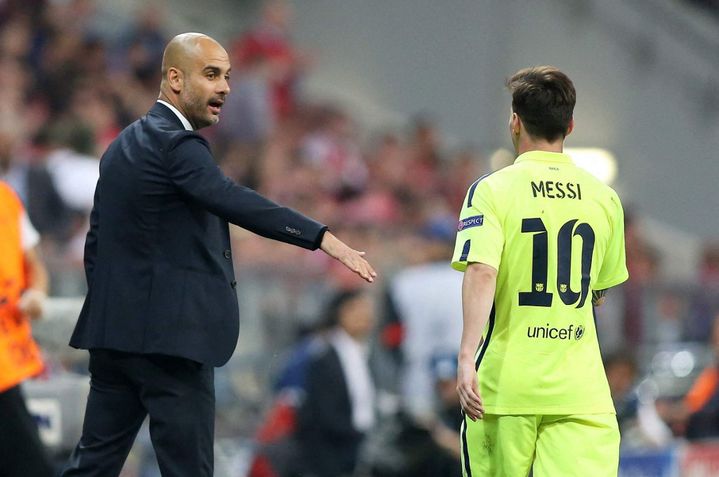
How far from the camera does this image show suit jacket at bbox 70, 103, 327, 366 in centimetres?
530

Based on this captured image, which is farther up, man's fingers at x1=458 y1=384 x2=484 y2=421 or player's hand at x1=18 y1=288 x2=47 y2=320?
player's hand at x1=18 y1=288 x2=47 y2=320

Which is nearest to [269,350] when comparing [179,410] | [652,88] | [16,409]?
[16,409]

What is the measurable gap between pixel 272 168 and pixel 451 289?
4.19 meters

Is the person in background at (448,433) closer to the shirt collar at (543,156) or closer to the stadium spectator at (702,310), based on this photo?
the stadium spectator at (702,310)

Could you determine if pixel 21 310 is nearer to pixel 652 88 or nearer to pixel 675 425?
pixel 675 425

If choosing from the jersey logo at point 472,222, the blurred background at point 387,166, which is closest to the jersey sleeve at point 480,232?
the jersey logo at point 472,222

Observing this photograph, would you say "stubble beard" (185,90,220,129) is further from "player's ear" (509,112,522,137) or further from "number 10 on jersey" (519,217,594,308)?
"number 10 on jersey" (519,217,594,308)

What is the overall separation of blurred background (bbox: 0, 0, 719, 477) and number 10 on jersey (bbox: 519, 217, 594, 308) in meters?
3.28

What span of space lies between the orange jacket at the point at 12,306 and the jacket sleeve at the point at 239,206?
1621 mm

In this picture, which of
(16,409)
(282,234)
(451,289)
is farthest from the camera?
(451,289)

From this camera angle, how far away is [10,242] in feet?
22.1

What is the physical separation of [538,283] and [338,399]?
4443mm

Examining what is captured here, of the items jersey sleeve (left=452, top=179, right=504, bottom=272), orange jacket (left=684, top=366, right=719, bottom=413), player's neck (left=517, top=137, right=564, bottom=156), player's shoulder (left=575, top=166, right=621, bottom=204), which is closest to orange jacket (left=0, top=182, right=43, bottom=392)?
jersey sleeve (left=452, top=179, right=504, bottom=272)

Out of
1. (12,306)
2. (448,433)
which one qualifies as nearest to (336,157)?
(448,433)
